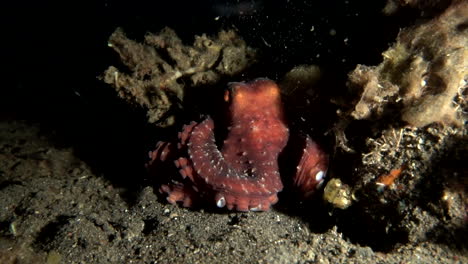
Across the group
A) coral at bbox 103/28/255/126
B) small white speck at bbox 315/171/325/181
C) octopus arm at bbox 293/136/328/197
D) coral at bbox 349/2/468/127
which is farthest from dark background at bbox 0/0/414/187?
small white speck at bbox 315/171/325/181

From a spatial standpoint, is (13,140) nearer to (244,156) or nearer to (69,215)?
(69,215)

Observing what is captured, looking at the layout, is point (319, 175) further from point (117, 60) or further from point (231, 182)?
point (117, 60)

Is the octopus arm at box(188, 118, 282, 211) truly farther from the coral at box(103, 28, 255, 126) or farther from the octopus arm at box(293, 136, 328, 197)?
the coral at box(103, 28, 255, 126)

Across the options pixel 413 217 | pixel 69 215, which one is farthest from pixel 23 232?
pixel 413 217

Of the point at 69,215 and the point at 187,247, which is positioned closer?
the point at 187,247

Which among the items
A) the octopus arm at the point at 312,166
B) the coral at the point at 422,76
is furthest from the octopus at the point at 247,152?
the coral at the point at 422,76

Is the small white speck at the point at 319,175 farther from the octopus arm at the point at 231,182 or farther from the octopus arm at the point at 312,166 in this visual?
the octopus arm at the point at 231,182

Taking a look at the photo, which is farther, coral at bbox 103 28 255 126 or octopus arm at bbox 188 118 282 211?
coral at bbox 103 28 255 126

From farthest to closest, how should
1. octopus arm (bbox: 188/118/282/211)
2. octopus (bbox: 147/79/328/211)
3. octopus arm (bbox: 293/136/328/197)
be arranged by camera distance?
octopus arm (bbox: 293/136/328/197) → octopus (bbox: 147/79/328/211) → octopus arm (bbox: 188/118/282/211)
